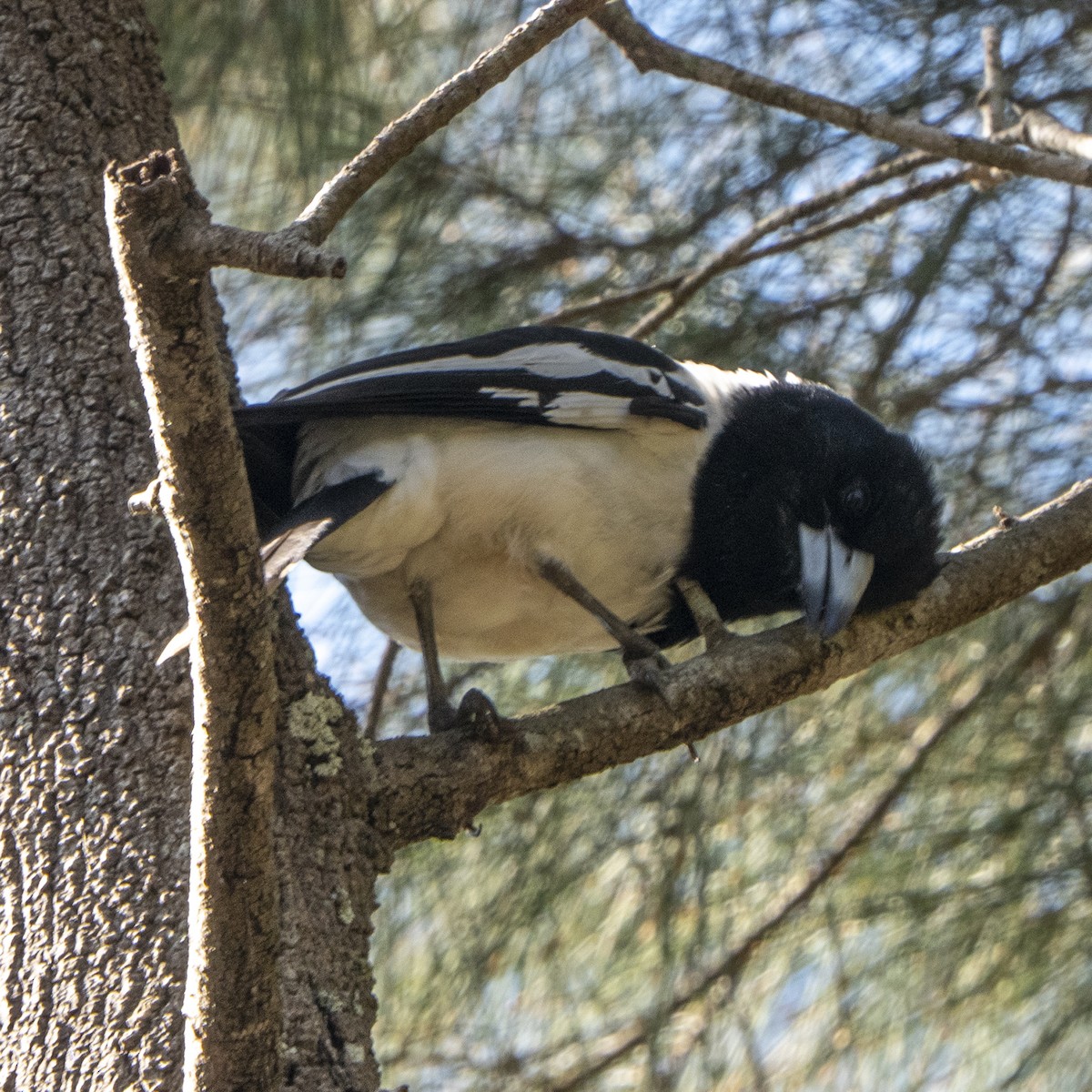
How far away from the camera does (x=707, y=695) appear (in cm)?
198

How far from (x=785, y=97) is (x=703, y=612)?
745 mm

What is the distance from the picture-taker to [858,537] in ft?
7.77

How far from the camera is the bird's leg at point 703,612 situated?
2.30 meters

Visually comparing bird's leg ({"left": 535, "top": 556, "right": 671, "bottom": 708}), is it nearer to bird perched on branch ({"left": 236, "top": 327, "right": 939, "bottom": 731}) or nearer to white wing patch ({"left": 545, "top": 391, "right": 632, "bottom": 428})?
bird perched on branch ({"left": 236, "top": 327, "right": 939, "bottom": 731})

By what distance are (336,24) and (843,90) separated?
0.95 metres

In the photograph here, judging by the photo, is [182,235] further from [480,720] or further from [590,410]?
[590,410]

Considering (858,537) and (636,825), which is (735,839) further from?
(858,537)

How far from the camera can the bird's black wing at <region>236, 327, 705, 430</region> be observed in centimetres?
212

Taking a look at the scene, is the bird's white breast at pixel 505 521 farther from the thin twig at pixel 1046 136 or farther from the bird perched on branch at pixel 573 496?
the thin twig at pixel 1046 136

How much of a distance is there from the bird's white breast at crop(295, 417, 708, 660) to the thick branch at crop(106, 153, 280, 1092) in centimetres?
91

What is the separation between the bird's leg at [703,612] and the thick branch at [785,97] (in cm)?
70

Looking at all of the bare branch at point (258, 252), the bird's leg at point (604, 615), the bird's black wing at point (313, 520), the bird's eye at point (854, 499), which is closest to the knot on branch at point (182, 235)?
the bare branch at point (258, 252)

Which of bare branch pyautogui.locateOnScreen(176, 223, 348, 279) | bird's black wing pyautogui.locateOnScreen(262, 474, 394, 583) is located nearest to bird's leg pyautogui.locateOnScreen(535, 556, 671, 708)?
bird's black wing pyautogui.locateOnScreen(262, 474, 394, 583)

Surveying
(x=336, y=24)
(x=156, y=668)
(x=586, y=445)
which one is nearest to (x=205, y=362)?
(x=156, y=668)
